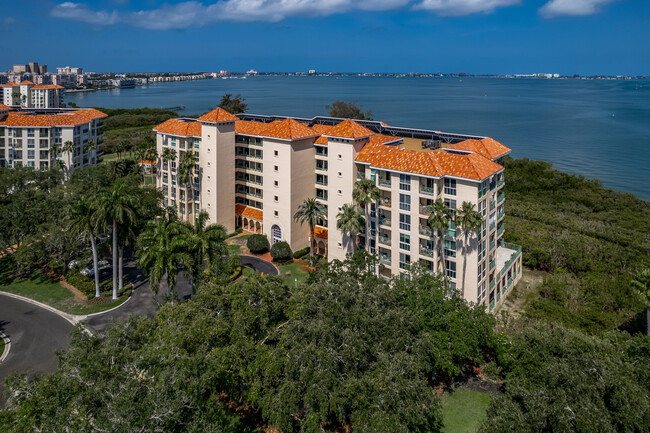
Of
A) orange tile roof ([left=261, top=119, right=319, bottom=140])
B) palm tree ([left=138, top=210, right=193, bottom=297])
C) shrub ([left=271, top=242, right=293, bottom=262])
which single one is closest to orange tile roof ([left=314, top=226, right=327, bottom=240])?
shrub ([left=271, top=242, right=293, bottom=262])

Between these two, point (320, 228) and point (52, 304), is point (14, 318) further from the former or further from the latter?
point (320, 228)

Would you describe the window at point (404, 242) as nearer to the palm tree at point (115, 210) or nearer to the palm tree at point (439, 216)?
the palm tree at point (439, 216)

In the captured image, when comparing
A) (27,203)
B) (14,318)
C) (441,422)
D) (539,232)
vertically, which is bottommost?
(441,422)

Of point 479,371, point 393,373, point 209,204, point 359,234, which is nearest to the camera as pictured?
point 393,373

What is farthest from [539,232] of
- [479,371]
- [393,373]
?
[393,373]

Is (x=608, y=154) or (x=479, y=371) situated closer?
(x=479, y=371)
